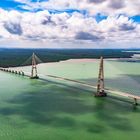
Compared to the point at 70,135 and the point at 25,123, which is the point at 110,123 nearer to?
the point at 70,135

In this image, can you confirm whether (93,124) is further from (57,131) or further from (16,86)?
(16,86)

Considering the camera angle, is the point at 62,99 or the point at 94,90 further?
the point at 94,90

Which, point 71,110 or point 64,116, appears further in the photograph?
point 71,110

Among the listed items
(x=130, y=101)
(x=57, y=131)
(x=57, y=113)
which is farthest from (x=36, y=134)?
(x=130, y=101)

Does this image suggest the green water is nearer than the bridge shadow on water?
Yes

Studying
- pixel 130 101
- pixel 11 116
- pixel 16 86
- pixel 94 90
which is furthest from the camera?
pixel 16 86

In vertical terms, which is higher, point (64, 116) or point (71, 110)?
point (71, 110)

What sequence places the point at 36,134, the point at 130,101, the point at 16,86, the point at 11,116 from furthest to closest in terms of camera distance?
the point at 16,86
the point at 130,101
the point at 11,116
the point at 36,134

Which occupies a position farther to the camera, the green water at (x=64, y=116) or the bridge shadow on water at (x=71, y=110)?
the bridge shadow on water at (x=71, y=110)
